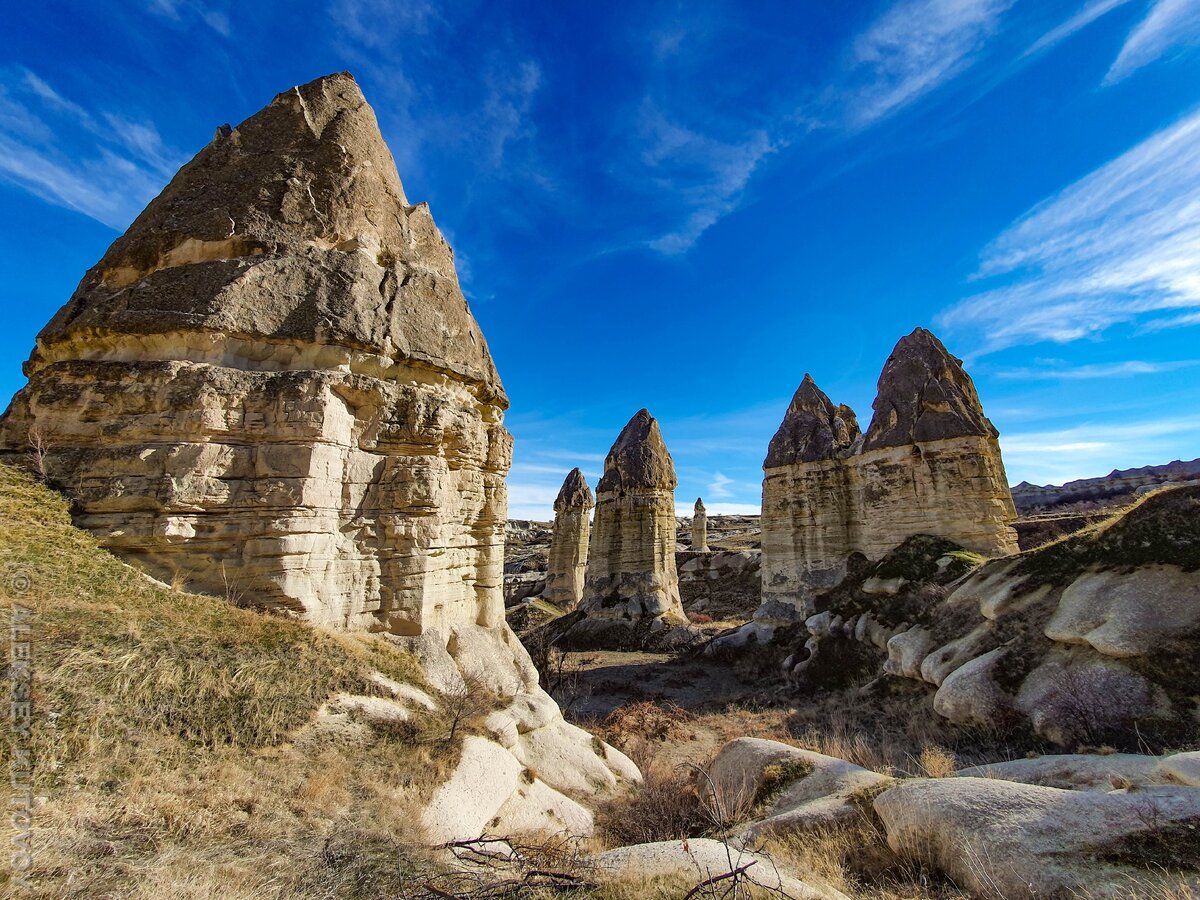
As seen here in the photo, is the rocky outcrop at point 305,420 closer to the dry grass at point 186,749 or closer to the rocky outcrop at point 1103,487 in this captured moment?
the dry grass at point 186,749

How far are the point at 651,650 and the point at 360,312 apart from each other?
66.5ft

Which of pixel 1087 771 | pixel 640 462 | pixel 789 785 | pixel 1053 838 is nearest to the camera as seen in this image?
pixel 1053 838

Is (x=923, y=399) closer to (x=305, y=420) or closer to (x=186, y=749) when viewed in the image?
(x=305, y=420)

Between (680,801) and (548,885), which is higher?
(548,885)

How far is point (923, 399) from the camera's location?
1725cm

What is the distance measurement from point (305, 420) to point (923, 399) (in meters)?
17.6

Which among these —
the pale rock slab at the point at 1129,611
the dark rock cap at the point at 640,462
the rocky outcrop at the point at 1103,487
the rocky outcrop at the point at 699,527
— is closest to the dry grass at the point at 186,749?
the pale rock slab at the point at 1129,611

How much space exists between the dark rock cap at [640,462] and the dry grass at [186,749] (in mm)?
21750

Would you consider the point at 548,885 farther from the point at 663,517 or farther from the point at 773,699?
the point at 663,517

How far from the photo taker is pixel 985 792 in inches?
177

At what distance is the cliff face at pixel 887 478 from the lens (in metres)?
15.9

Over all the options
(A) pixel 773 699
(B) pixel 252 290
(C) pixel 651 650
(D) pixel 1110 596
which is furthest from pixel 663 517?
(B) pixel 252 290

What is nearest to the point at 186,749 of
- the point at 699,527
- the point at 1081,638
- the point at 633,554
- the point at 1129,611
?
the point at 1081,638

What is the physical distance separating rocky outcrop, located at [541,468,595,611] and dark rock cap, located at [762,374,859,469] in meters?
12.1
